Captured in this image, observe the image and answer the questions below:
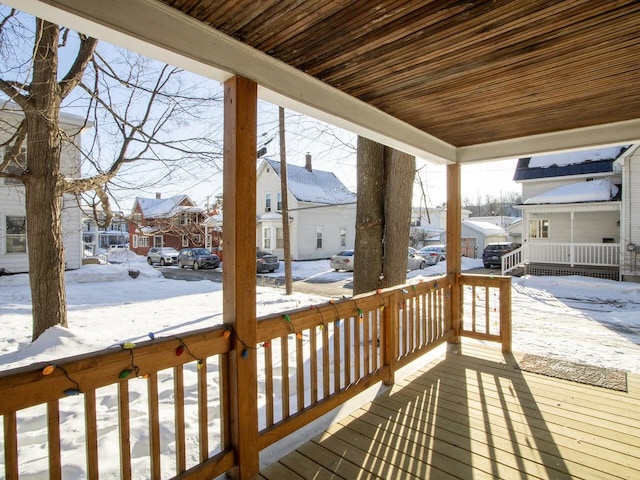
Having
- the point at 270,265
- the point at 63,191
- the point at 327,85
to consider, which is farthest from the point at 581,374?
the point at 270,265

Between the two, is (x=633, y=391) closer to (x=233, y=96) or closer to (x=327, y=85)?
(x=327, y=85)

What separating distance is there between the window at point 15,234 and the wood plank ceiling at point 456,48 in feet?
44.6

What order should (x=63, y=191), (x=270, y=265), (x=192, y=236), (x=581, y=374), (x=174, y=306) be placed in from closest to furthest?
(x=581, y=374)
(x=63, y=191)
(x=192, y=236)
(x=174, y=306)
(x=270, y=265)

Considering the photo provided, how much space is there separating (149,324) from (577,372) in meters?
6.58

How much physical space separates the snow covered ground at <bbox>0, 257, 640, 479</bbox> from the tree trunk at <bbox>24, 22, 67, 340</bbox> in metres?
0.57

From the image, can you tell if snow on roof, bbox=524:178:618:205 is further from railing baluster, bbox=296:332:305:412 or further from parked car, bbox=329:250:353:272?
railing baluster, bbox=296:332:305:412

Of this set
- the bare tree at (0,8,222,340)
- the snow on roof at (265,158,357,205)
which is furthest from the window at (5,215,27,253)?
the snow on roof at (265,158,357,205)

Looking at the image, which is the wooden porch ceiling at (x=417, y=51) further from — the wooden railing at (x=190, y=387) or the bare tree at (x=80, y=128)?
the bare tree at (x=80, y=128)

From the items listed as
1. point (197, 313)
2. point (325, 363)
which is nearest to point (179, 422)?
point (325, 363)

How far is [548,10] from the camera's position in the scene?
1721 mm

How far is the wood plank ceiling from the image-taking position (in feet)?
5.57

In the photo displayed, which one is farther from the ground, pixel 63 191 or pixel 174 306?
pixel 63 191

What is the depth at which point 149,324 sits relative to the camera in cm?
676

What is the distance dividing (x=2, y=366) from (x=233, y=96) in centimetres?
435
